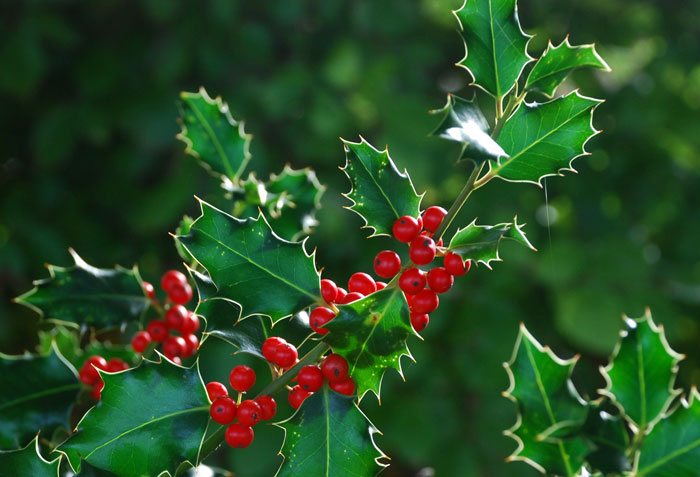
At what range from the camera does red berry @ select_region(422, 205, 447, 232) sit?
0.56 metres

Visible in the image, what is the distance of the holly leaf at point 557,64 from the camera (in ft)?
1.88

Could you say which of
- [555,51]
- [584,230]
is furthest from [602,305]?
[555,51]

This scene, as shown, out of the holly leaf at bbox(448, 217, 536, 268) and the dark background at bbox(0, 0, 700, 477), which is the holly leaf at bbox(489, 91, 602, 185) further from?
the dark background at bbox(0, 0, 700, 477)

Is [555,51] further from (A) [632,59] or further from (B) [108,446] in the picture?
(A) [632,59]

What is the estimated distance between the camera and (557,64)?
573 millimetres

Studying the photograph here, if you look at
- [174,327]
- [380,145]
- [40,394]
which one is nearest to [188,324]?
[174,327]

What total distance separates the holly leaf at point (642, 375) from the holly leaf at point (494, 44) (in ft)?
0.64

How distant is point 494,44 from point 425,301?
181 millimetres

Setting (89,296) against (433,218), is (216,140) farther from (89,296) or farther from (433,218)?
(433,218)

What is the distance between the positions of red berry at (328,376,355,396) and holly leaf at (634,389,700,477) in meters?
0.21

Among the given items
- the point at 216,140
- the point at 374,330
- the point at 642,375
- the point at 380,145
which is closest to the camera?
the point at 374,330

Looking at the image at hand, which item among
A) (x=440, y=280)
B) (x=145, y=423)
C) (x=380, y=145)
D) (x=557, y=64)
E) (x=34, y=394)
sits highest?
(x=557, y=64)

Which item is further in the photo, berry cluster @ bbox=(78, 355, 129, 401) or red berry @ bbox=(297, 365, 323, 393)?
berry cluster @ bbox=(78, 355, 129, 401)

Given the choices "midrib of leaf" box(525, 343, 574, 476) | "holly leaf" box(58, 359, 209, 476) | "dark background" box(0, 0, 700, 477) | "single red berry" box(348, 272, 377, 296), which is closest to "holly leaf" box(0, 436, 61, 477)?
"holly leaf" box(58, 359, 209, 476)
